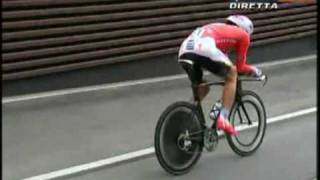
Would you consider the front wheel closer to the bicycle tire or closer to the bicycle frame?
the bicycle frame

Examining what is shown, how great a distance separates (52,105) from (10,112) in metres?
0.69

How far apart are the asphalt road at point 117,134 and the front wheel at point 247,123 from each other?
129mm

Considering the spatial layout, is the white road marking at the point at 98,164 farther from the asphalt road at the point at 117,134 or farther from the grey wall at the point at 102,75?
the grey wall at the point at 102,75

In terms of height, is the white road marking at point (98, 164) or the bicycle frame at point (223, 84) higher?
the bicycle frame at point (223, 84)

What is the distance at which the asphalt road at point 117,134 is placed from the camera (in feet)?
21.9

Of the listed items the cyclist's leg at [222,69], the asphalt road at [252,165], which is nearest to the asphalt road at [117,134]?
the asphalt road at [252,165]

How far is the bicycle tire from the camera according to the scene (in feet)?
20.8

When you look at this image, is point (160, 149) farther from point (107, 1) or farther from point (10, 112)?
point (107, 1)

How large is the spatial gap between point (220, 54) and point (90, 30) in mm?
3961

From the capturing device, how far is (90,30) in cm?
1009

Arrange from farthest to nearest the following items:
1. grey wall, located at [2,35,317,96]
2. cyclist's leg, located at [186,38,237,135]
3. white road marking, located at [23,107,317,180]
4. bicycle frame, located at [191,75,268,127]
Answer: grey wall, located at [2,35,317,96], bicycle frame, located at [191,75,268,127], cyclist's leg, located at [186,38,237,135], white road marking, located at [23,107,317,180]

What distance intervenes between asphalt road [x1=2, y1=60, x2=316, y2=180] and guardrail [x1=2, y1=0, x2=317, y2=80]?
56 cm

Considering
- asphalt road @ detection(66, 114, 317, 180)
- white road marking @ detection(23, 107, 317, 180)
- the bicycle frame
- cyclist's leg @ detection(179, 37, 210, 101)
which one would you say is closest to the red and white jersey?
cyclist's leg @ detection(179, 37, 210, 101)

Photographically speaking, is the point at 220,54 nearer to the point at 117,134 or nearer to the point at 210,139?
the point at 210,139
